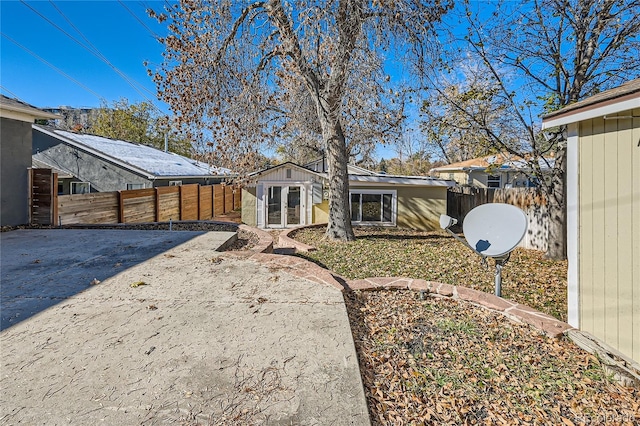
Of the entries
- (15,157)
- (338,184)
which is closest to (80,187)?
(15,157)

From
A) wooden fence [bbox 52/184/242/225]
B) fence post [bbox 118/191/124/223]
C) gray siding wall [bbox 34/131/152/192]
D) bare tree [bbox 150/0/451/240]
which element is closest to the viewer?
bare tree [bbox 150/0/451/240]

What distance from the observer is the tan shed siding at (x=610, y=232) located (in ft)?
9.23

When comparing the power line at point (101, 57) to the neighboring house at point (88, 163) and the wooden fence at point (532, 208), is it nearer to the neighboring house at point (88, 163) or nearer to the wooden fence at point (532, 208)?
the neighboring house at point (88, 163)

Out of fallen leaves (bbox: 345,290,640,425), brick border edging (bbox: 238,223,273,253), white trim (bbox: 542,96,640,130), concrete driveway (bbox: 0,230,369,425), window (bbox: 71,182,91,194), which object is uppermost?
window (bbox: 71,182,91,194)

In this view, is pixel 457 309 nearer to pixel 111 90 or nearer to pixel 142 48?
pixel 142 48

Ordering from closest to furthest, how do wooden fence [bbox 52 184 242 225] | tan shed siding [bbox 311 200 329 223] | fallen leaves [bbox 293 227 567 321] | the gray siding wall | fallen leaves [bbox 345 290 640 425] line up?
1. fallen leaves [bbox 345 290 640 425]
2. fallen leaves [bbox 293 227 567 321]
3. wooden fence [bbox 52 184 242 225]
4. the gray siding wall
5. tan shed siding [bbox 311 200 329 223]

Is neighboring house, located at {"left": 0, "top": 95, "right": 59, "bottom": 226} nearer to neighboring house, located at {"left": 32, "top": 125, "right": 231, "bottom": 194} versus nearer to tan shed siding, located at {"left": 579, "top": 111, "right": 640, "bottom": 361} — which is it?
neighboring house, located at {"left": 32, "top": 125, "right": 231, "bottom": 194}

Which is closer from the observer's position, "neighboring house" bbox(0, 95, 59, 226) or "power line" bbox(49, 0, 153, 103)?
"neighboring house" bbox(0, 95, 59, 226)

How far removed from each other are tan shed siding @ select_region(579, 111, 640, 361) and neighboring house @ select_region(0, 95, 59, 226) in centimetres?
989

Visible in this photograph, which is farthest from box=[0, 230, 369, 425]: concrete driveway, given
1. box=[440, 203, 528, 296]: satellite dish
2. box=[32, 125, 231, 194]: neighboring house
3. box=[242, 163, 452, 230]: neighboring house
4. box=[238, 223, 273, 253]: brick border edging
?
box=[32, 125, 231, 194]: neighboring house

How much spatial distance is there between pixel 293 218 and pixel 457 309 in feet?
38.9

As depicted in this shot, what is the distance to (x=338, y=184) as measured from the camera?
884 cm

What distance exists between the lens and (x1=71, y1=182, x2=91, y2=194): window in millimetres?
14891

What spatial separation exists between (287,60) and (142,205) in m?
8.30
